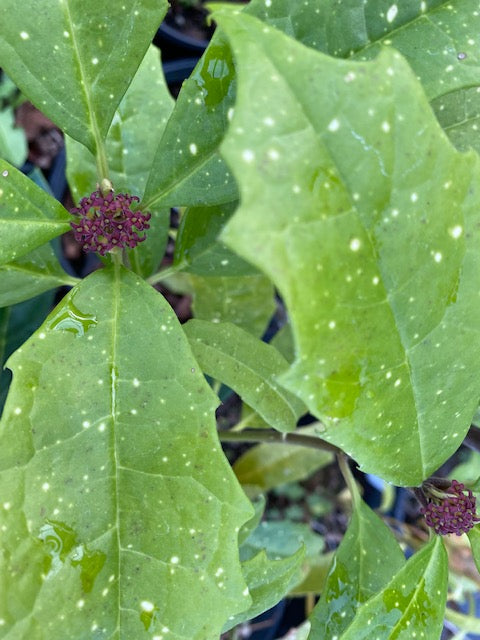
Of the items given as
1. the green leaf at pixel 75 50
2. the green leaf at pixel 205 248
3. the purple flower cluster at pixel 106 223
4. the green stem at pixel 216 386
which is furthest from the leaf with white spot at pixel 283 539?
the green leaf at pixel 75 50

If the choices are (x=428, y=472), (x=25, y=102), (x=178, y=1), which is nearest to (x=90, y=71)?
(x=428, y=472)

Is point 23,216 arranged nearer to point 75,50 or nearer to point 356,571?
point 75,50

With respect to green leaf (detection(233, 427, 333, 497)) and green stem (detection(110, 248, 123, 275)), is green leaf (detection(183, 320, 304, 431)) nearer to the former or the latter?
green stem (detection(110, 248, 123, 275))

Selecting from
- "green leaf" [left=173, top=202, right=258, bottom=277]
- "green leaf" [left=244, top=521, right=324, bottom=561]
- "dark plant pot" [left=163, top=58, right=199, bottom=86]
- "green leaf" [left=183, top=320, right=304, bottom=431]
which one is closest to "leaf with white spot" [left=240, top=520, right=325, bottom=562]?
"green leaf" [left=244, top=521, right=324, bottom=561]

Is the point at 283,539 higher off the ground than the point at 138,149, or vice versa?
the point at 138,149

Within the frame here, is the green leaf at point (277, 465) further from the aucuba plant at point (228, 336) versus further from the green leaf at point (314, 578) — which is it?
the aucuba plant at point (228, 336)

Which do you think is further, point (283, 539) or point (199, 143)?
point (283, 539)

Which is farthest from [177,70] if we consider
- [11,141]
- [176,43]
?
[11,141]
